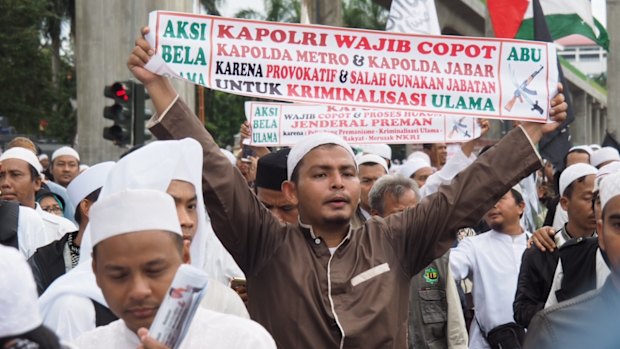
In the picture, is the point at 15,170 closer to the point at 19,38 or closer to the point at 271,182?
the point at 271,182

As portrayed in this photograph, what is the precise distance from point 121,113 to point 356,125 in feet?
18.4

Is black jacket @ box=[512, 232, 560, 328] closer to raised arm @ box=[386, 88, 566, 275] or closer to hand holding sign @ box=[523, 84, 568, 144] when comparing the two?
hand holding sign @ box=[523, 84, 568, 144]

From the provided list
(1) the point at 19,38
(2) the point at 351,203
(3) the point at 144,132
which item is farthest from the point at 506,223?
(1) the point at 19,38

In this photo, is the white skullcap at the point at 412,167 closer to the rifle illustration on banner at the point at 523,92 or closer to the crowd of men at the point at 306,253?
the crowd of men at the point at 306,253

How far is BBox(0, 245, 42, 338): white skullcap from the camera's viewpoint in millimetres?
2658

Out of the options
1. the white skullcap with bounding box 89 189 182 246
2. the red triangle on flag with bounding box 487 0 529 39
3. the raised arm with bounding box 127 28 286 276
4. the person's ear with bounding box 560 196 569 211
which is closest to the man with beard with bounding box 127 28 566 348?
the raised arm with bounding box 127 28 286 276

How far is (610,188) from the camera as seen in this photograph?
4.14 m

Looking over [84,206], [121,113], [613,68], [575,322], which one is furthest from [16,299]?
[613,68]

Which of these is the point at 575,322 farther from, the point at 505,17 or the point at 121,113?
the point at 121,113

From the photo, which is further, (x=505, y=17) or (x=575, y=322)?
(x=505, y=17)

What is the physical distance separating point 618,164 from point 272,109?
487cm

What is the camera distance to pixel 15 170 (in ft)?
31.4

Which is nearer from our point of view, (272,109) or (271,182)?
(271,182)

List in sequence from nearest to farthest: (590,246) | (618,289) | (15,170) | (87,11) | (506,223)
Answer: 1. (618,289)
2. (590,246)
3. (506,223)
4. (15,170)
5. (87,11)
